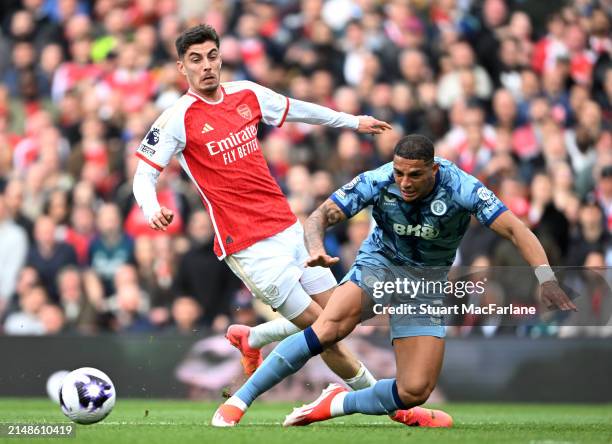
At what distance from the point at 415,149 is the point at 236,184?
1507 mm

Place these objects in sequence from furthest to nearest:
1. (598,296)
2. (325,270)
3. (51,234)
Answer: (51,234), (325,270), (598,296)

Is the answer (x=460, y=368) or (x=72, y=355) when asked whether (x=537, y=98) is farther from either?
(x=72, y=355)

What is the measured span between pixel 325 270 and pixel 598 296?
1.98 meters

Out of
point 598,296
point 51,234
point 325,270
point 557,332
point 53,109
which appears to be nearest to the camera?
point 598,296

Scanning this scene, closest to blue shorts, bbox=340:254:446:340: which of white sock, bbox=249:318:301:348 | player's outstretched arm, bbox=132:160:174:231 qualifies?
white sock, bbox=249:318:301:348

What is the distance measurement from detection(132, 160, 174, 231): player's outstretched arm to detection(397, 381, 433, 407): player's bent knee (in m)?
1.89

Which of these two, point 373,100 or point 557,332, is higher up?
point 373,100

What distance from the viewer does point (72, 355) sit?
14.5 m

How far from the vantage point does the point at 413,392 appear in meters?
9.23

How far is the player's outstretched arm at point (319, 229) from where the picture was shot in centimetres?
847

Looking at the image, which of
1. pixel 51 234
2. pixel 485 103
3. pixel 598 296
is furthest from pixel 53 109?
pixel 598 296

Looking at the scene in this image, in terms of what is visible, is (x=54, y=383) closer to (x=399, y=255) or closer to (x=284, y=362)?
(x=284, y=362)

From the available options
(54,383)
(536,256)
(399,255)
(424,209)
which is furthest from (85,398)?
(54,383)

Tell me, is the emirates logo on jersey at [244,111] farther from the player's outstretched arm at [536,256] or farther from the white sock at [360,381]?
the player's outstretched arm at [536,256]
